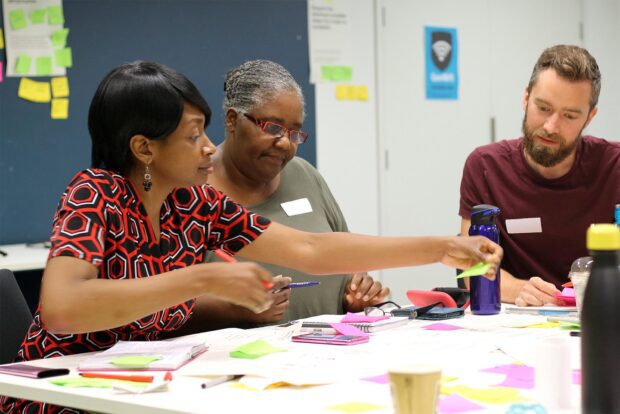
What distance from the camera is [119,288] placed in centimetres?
185

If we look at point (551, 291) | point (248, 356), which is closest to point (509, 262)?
point (551, 291)

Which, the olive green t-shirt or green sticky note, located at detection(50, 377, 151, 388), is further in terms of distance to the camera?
the olive green t-shirt

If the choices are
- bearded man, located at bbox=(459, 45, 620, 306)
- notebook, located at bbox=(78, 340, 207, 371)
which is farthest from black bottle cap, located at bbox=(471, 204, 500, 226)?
notebook, located at bbox=(78, 340, 207, 371)

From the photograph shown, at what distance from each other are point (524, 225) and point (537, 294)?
18.5 inches

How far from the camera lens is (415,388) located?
1.21 m

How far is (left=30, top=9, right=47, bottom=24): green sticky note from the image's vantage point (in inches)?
168

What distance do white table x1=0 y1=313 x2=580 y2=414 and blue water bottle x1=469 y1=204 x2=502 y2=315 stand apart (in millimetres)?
166

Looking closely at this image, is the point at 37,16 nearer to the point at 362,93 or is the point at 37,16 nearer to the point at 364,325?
the point at 362,93

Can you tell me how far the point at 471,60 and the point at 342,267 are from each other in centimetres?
381

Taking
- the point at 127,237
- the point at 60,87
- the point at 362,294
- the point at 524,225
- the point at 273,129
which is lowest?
the point at 362,294

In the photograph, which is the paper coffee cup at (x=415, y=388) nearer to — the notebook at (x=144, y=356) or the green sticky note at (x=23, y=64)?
the notebook at (x=144, y=356)

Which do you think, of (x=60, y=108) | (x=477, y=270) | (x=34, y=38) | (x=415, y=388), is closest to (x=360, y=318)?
(x=477, y=270)

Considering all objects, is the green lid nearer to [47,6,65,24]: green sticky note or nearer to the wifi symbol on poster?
[47,6,65,24]: green sticky note

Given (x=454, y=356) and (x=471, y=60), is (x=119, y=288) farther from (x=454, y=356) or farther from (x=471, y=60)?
(x=471, y=60)
